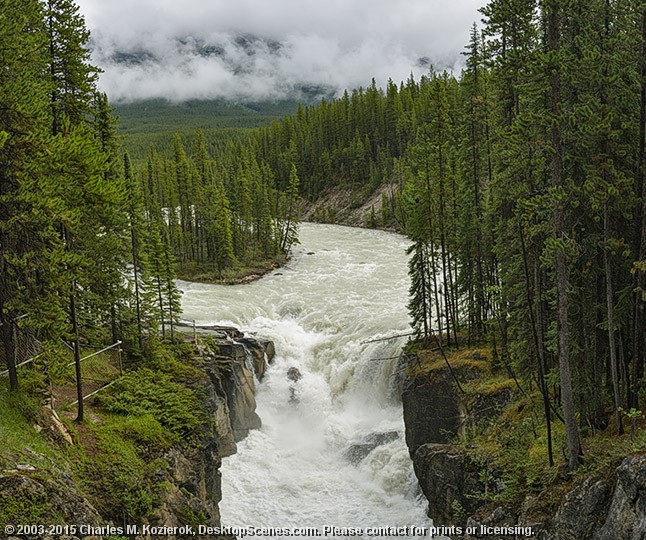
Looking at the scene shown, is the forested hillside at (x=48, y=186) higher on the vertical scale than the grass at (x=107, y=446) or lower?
higher

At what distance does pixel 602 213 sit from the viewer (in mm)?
16766

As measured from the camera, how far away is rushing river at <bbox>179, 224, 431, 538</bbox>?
2502cm

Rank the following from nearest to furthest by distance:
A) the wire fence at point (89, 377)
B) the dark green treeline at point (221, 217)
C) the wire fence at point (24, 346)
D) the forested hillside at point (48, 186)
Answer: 1. the forested hillside at point (48, 186)
2. the wire fence at point (24, 346)
3. the wire fence at point (89, 377)
4. the dark green treeline at point (221, 217)

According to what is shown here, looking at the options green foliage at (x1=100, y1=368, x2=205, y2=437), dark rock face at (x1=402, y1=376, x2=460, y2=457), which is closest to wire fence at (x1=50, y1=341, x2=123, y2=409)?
green foliage at (x1=100, y1=368, x2=205, y2=437)

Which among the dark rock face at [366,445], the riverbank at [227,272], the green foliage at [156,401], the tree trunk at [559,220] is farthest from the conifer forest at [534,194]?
the riverbank at [227,272]

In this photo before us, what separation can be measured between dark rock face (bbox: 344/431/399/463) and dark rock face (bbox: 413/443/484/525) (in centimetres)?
460

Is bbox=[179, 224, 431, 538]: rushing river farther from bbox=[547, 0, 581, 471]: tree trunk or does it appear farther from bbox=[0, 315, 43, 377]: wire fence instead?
bbox=[0, 315, 43, 377]: wire fence

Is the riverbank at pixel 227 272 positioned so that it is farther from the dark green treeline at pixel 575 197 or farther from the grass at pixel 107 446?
the dark green treeline at pixel 575 197

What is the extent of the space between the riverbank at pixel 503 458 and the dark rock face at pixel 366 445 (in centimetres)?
242

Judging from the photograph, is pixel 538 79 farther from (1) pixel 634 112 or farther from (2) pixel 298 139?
(2) pixel 298 139

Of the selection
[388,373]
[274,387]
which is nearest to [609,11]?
[388,373]

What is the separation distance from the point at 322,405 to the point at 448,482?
13434 mm

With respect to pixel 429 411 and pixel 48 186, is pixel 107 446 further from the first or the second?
pixel 429 411

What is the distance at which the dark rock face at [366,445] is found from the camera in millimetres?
28734
